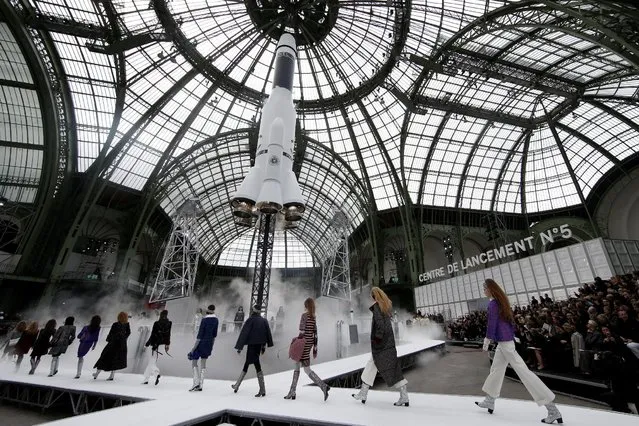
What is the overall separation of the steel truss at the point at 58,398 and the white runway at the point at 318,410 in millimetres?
166

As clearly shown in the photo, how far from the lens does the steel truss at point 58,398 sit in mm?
5979

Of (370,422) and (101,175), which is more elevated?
(101,175)

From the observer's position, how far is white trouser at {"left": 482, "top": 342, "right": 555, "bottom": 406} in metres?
3.64

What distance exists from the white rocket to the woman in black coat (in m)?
8.45

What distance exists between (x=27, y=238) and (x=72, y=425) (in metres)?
27.7

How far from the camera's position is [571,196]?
3403 centimetres

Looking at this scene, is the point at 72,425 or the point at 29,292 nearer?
the point at 72,425

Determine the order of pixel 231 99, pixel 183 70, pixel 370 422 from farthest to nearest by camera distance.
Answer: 1. pixel 231 99
2. pixel 183 70
3. pixel 370 422

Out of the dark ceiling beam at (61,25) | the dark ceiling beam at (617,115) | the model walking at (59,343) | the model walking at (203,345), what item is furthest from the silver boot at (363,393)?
the dark ceiling beam at (617,115)

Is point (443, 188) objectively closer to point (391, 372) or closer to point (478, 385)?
point (478, 385)

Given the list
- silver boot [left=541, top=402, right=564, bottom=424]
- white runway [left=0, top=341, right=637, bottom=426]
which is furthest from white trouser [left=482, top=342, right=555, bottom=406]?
white runway [left=0, top=341, right=637, bottom=426]

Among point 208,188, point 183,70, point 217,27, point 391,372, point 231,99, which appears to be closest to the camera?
point 391,372

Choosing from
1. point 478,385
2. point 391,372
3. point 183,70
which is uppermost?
point 183,70

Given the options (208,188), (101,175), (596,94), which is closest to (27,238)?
(101,175)
